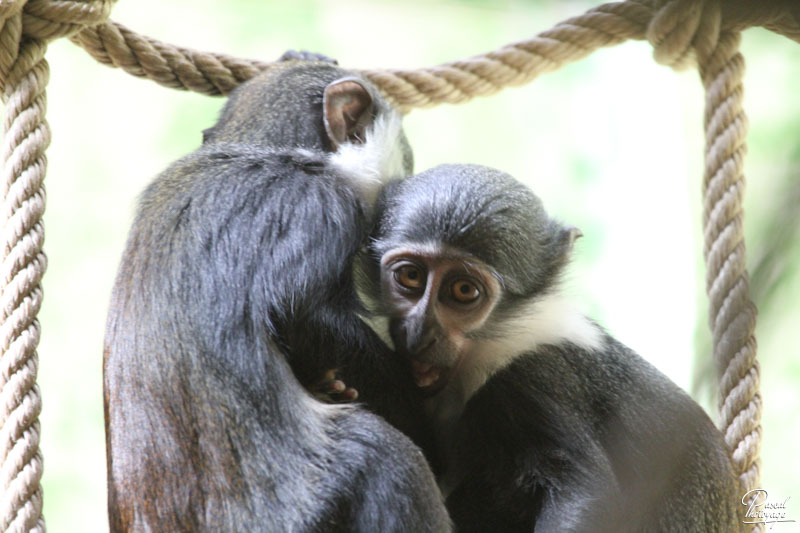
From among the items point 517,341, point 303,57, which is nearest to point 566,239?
point 517,341

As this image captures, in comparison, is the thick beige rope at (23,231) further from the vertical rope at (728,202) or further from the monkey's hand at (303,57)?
the vertical rope at (728,202)

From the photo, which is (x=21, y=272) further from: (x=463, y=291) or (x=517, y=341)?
(x=517, y=341)

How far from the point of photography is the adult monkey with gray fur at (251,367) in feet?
9.07

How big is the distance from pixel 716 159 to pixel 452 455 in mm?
1683

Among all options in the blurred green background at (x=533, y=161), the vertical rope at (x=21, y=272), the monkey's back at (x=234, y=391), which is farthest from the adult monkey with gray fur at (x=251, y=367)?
the blurred green background at (x=533, y=161)

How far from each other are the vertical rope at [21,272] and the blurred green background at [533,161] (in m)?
0.58

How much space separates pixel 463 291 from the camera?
330cm

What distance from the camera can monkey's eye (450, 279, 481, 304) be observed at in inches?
130

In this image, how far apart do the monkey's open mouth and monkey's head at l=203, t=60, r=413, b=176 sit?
3.37 ft

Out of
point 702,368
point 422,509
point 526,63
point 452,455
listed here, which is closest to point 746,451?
point 452,455

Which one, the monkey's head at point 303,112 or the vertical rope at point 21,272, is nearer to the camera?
the vertical rope at point 21,272

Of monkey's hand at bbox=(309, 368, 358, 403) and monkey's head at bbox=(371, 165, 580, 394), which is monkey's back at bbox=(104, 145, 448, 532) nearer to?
monkey's hand at bbox=(309, 368, 358, 403)

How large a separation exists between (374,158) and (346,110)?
0.32m

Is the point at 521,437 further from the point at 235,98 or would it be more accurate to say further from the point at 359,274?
the point at 235,98
